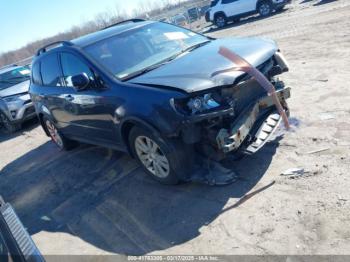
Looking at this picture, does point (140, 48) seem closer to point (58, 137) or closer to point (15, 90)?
point (58, 137)

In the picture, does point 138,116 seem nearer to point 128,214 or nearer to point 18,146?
point 128,214

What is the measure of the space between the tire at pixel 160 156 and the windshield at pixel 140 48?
81 cm

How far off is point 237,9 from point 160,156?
19803 mm

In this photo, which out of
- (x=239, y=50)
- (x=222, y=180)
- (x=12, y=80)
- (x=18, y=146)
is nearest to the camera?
(x=222, y=180)

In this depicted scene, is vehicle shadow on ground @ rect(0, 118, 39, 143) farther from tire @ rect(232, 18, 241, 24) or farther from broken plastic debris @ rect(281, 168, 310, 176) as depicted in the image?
tire @ rect(232, 18, 241, 24)

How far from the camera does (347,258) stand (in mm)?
2871

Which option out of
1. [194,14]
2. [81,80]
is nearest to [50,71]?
[81,80]

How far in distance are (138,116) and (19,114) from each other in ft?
22.7

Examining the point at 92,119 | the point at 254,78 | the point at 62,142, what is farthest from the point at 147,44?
the point at 62,142

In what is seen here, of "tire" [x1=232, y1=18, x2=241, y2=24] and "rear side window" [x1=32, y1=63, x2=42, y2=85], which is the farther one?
"tire" [x1=232, y1=18, x2=241, y2=24]

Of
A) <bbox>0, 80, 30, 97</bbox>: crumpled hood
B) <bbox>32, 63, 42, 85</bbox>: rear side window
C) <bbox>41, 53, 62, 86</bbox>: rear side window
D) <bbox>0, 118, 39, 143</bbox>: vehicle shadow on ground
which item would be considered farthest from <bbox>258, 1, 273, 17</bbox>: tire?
<bbox>41, 53, 62, 86</bbox>: rear side window

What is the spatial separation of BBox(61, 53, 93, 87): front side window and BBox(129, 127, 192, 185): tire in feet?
3.74

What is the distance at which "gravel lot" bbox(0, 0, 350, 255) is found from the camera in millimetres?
3410

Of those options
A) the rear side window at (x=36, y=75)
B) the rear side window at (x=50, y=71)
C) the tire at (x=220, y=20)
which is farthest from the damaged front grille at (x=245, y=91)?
the tire at (x=220, y=20)
